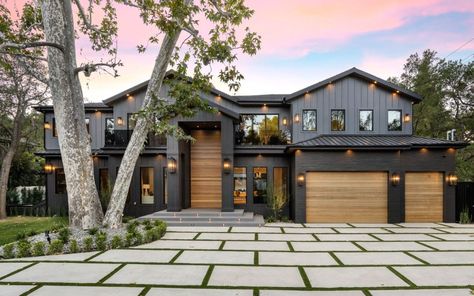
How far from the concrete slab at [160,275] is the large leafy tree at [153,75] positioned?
138 inches

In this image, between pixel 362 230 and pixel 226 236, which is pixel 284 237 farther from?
pixel 362 230

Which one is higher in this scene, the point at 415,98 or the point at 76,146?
the point at 415,98

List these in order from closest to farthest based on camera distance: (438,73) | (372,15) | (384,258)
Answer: (384,258), (372,15), (438,73)

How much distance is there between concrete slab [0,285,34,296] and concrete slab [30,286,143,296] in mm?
240

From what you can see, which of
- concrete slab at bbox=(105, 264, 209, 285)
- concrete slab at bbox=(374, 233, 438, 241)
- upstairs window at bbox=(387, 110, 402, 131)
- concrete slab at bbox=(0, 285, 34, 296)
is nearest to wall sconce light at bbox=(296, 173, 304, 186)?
concrete slab at bbox=(374, 233, 438, 241)

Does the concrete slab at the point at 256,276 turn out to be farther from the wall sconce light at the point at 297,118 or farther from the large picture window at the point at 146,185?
the wall sconce light at the point at 297,118

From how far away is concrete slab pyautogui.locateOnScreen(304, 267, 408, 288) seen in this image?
200 inches

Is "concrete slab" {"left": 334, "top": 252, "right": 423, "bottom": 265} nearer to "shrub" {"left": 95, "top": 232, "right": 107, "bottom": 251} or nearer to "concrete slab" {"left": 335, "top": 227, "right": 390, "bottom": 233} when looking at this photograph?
"concrete slab" {"left": 335, "top": 227, "right": 390, "bottom": 233}

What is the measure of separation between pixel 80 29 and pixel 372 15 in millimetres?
12863

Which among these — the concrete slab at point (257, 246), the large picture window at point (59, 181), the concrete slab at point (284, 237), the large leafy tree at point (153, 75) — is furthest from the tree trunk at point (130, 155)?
the large picture window at point (59, 181)

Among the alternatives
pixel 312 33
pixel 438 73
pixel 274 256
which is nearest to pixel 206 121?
pixel 274 256

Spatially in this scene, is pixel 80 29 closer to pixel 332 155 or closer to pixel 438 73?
pixel 332 155

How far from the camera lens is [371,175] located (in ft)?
40.1

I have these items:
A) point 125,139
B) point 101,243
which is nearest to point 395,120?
point 125,139
